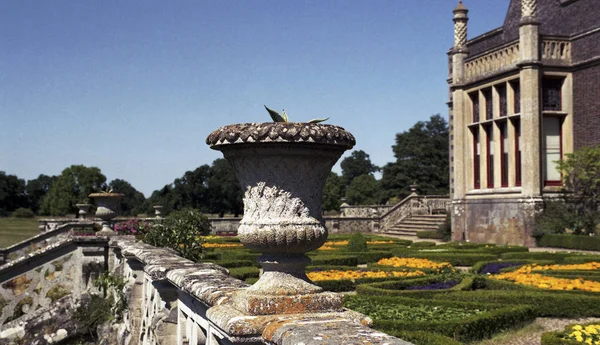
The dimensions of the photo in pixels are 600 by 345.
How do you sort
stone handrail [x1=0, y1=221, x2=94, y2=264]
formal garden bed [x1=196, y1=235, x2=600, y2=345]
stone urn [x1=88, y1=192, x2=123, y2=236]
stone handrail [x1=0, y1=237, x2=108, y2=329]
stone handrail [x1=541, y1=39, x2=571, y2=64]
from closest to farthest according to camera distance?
1. formal garden bed [x1=196, y1=235, x2=600, y2=345]
2. stone handrail [x1=0, y1=237, x2=108, y2=329]
3. stone urn [x1=88, y1=192, x2=123, y2=236]
4. stone handrail [x1=0, y1=221, x2=94, y2=264]
5. stone handrail [x1=541, y1=39, x2=571, y2=64]

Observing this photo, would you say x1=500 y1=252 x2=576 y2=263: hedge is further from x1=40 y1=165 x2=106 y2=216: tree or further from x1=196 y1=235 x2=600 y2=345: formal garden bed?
x1=40 y1=165 x2=106 y2=216: tree

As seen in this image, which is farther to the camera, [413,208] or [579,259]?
[413,208]

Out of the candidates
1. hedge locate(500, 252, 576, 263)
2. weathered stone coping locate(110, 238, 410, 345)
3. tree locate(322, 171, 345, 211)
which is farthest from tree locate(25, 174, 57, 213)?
weathered stone coping locate(110, 238, 410, 345)

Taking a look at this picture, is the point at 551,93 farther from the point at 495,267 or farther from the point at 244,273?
the point at 244,273

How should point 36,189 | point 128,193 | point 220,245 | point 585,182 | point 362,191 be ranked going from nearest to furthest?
1. point 220,245
2. point 585,182
3. point 362,191
4. point 128,193
5. point 36,189

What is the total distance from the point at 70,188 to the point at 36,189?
2592 cm

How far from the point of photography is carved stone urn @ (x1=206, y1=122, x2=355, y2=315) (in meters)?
3.16

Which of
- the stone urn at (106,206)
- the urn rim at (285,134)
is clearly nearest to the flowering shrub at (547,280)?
the stone urn at (106,206)

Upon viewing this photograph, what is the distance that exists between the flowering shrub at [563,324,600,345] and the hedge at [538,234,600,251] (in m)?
13.3

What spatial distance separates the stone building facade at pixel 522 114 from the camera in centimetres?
2245

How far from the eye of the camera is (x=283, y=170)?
3.31 meters

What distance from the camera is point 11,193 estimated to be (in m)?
81.2

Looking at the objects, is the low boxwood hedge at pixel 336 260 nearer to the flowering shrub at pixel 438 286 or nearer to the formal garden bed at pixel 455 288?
the formal garden bed at pixel 455 288

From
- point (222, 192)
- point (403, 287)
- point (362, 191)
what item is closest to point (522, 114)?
point (403, 287)
